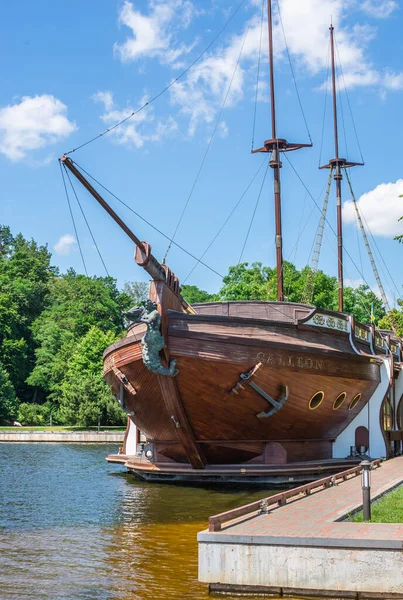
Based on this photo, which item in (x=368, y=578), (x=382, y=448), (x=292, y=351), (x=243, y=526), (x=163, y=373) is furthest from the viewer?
(x=382, y=448)

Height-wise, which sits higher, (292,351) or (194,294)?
(194,294)

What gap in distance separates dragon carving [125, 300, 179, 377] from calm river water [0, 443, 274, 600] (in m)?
2.77

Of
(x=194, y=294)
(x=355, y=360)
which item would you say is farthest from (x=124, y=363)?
(x=194, y=294)

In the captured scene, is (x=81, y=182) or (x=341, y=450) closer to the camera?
(x=81, y=182)

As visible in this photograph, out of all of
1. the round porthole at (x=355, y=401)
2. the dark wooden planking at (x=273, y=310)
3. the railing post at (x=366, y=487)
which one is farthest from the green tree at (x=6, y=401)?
the railing post at (x=366, y=487)

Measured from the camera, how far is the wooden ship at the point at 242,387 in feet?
50.5

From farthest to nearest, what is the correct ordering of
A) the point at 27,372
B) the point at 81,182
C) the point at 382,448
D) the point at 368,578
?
1. the point at 27,372
2. the point at 382,448
3. the point at 81,182
4. the point at 368,578

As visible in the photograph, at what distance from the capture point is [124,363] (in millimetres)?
17094

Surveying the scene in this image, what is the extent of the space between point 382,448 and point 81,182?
10.7m

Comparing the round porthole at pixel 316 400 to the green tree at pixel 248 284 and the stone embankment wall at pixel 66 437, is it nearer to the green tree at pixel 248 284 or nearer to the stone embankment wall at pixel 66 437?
the stone embankment wall at pixel 66 437

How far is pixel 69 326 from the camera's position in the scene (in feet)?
209

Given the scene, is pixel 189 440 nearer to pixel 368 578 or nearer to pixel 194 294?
pixel 368 578

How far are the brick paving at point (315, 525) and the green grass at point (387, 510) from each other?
176 mm

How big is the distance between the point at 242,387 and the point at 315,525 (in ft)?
23.8
